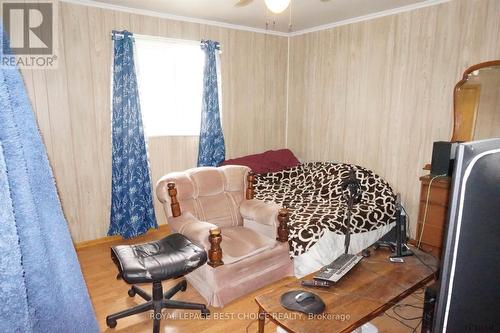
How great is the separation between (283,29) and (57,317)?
4.70 m

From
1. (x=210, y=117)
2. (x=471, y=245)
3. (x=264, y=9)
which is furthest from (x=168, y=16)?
(x=471, y=245)

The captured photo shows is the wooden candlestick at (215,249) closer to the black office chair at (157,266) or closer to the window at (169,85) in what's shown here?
the black office chair at (157,266)

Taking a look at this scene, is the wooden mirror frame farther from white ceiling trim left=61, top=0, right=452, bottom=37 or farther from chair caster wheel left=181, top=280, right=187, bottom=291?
chair caster wheel left=181, top=280, right=187, bottom=291

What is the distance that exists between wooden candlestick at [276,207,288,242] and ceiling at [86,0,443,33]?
225 cm

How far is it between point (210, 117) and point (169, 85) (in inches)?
26.1

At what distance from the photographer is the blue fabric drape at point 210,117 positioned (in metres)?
3.97

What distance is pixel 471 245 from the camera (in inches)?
20.1

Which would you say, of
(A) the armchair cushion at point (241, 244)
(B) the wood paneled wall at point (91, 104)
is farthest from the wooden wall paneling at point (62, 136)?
(A) the armchair cushion at point (241, 244)

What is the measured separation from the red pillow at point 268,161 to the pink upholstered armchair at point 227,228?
98 cm

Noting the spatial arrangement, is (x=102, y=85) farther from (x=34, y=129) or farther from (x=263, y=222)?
(x=34, y=129)

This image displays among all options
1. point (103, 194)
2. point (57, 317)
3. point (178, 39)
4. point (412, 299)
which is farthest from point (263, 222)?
point (178, 39)

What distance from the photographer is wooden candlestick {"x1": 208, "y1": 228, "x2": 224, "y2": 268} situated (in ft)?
7.18

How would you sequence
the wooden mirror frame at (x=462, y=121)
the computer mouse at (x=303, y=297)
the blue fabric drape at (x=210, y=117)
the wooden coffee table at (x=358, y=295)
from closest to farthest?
1. the wooden coffee table at (x=358, y=295)
2. the computer mouse at (x=303, y=297)
3. the wooden mirror frame at (x=462, y=121)
4. the blue fabric drape at (x=210, y=117)

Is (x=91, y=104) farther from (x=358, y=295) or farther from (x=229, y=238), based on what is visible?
(x=358, y=295)
